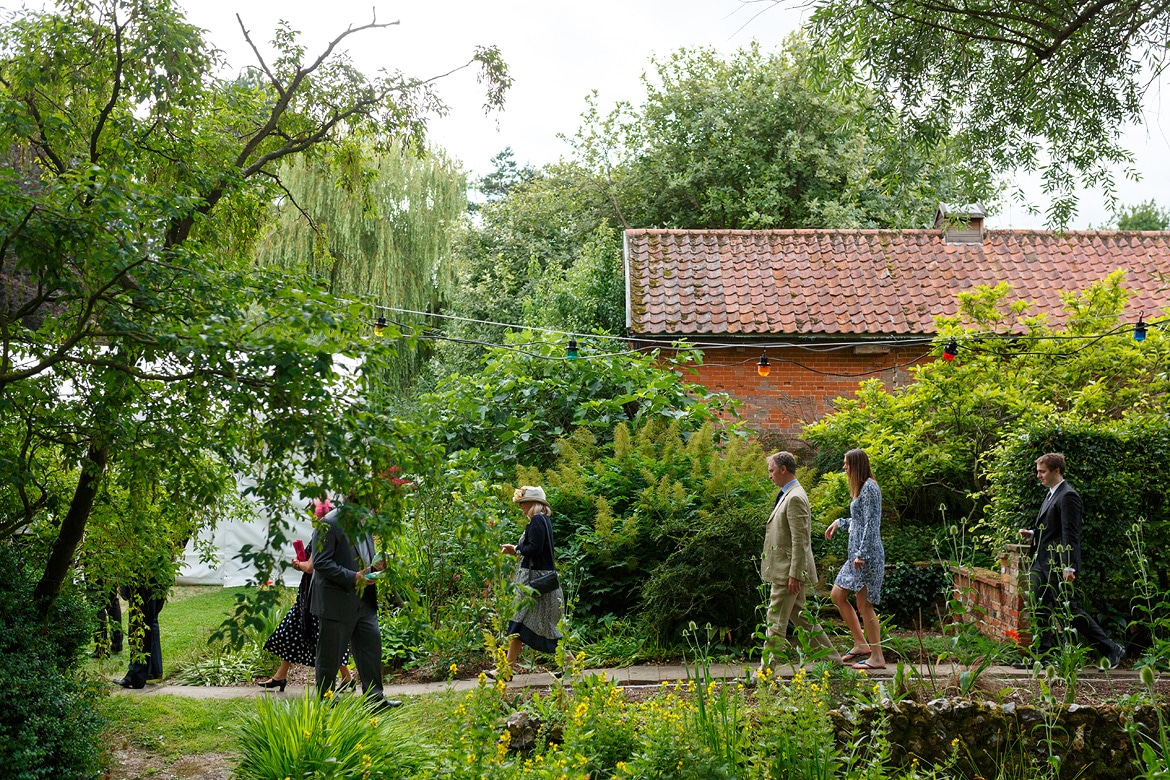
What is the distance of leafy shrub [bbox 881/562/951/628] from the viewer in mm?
10461

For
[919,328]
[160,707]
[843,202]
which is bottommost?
[160,707]

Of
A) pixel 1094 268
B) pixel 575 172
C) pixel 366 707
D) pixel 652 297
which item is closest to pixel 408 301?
pixel 575 172

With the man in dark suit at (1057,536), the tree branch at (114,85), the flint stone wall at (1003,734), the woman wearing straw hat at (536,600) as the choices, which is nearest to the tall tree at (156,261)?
the tree branch at (114,85)

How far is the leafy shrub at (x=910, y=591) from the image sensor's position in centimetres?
1046

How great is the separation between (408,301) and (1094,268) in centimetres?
1562

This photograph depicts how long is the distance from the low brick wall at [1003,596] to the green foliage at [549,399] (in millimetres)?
4045

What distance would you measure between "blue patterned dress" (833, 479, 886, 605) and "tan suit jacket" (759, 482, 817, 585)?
1.03 feet

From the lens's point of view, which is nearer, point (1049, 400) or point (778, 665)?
point (778, 665)

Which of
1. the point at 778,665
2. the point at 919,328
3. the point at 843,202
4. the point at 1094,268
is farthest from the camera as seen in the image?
the point at 843,202

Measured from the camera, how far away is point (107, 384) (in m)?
4.56

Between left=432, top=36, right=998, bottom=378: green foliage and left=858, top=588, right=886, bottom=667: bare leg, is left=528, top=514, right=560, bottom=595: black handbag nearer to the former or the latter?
left=858, top=588, right=886, bottom=667: bare leg

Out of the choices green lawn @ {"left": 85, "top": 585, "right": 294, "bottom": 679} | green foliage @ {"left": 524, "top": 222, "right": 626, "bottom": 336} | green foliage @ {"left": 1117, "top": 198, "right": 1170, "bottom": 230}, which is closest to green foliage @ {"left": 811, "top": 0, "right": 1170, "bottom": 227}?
green lawn @ {"left": 85, "top": 585, "right": 294, "bottom": 679}

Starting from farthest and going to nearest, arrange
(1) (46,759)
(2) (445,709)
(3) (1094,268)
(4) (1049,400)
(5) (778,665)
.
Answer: (3) (1094,268) → (4) (1049,400) → (5) (778,665) → (2) (445,709) → (1) (46,759)

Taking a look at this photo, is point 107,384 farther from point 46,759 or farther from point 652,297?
point 652,297
